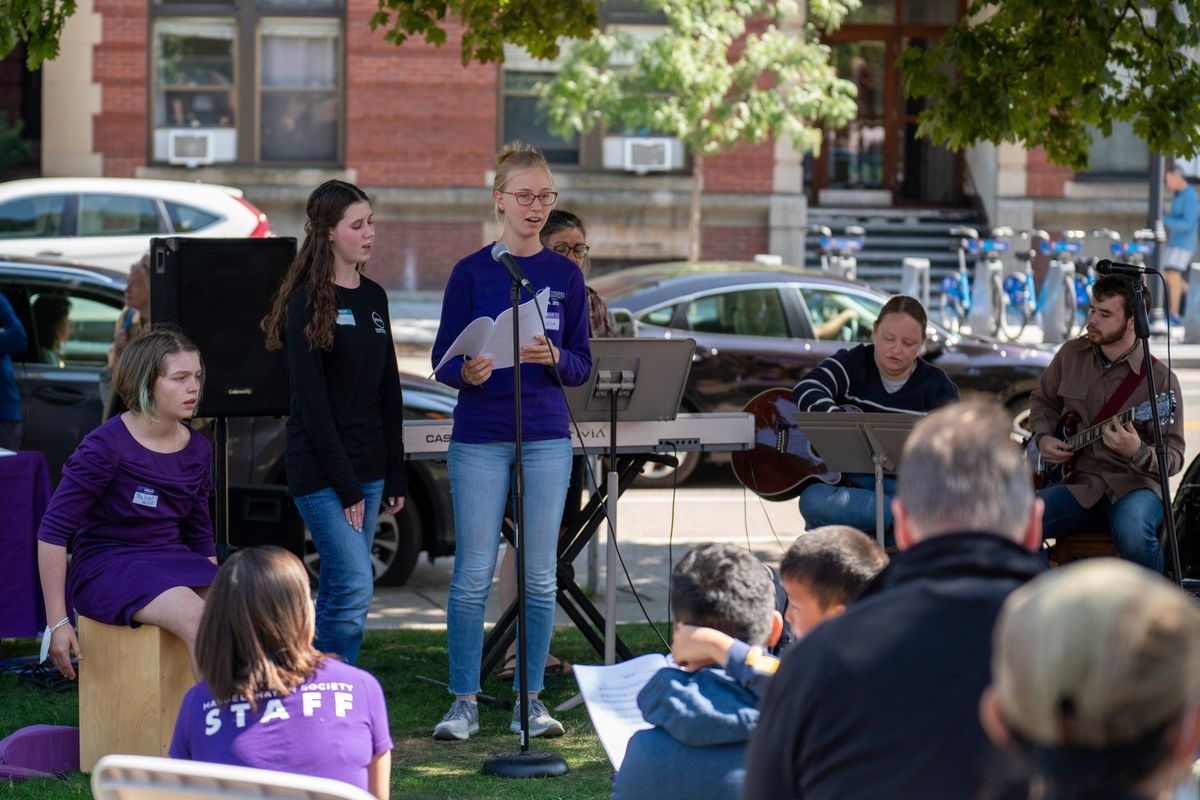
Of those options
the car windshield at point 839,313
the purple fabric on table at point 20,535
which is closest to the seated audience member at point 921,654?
the purple fabric on table at point 20,535

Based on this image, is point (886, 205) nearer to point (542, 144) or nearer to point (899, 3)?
point (899, 3)

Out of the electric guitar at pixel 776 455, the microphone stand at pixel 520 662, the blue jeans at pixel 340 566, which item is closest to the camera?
the microphone stand at pixel 520 662

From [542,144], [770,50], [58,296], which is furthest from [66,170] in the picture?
[58,296]

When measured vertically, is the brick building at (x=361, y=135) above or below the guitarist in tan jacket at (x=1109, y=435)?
above

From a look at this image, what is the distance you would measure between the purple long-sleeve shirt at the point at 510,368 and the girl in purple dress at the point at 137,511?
0.93 metres

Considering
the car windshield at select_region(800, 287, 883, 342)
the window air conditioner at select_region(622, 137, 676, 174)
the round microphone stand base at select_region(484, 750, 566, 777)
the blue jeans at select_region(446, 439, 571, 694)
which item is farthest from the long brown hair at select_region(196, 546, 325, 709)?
the window air conditioner at select_region(622, 137, 676, 174)

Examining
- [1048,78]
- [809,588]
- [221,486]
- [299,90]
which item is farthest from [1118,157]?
[809,588]

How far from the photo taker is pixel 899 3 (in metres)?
26.4

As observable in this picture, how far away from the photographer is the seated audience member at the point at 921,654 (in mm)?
2445

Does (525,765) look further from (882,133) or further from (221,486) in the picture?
(882,133)

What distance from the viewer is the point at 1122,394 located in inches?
274

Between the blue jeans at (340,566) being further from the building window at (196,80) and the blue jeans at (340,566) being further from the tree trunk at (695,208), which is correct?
the building window at (196,80)

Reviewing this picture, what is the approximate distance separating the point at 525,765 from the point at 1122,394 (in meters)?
3.08

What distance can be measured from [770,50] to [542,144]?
16.4 ft
